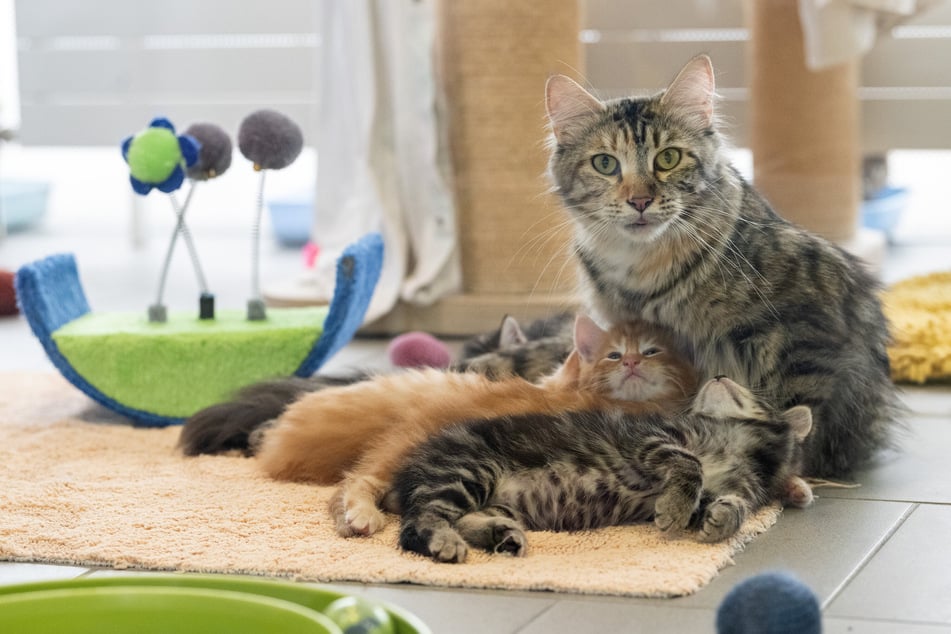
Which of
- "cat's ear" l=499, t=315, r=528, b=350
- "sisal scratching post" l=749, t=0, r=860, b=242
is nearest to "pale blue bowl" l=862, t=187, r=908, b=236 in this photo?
"sisal scratching post" l=749, t=0, r=860, b=242

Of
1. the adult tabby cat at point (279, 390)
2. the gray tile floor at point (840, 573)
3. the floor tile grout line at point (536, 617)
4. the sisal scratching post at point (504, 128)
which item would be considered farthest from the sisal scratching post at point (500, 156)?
the floor tile grout line at point (536, 617)

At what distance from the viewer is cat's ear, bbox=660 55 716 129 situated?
2441mm

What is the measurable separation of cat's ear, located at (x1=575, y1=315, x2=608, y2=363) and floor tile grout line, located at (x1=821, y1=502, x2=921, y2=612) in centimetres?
64

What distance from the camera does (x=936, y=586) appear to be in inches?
72.5

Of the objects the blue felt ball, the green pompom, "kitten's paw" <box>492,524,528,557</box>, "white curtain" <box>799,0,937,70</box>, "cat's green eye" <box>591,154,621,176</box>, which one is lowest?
"kitten's paw" <box>492,524,528,557</box>

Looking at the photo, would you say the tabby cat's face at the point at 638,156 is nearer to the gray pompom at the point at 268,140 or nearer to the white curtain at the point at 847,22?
the gray pompom at the point at 268,140

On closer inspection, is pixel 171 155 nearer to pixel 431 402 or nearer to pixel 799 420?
pixel 431 402

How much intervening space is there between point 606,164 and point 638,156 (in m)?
0.08

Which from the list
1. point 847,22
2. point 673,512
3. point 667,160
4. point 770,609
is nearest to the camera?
point 770,609

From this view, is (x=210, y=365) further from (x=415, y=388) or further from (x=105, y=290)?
(x=105, y=290)

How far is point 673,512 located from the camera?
201cm

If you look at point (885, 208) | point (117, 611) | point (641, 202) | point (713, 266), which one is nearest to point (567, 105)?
point (641, 202)

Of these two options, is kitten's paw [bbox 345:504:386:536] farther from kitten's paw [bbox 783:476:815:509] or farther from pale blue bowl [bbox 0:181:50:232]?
pale blue bowl [bbox 0:181:50:232]

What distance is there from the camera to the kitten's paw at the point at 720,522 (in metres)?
2.00
